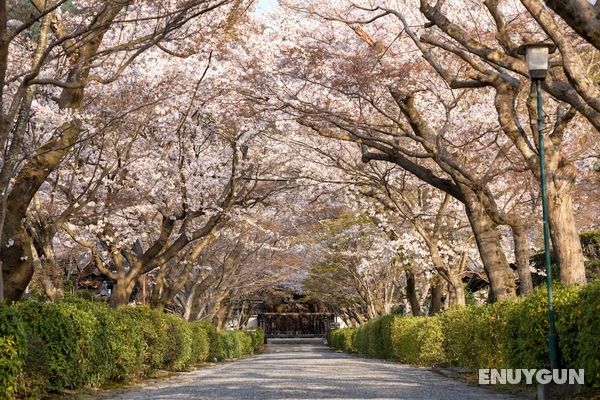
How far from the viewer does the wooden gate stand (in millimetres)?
71000

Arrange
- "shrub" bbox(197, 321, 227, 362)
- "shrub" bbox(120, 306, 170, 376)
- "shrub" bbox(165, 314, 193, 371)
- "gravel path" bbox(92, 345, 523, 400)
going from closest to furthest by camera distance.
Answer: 1. "gravel path" bbox(92, 345, 523, 400)
2. "shrub" bbox(120, 306, 170, 376)
3. "shrub" bbox(165, 314, 193, 371)
4. "shrub" bbox(197, 321, 227, 362)

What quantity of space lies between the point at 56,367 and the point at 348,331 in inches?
1286

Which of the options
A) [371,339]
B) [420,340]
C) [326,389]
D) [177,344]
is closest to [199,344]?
[177,344]

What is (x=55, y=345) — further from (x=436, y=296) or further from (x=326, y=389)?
(x=436, y=296)

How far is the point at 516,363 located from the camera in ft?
33.8

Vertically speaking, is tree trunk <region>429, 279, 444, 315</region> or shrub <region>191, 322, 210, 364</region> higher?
tree trunk <region>429, 279, 444, 315</region>

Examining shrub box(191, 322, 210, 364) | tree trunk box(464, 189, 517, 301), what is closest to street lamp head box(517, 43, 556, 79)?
tree trunk box(464, 189, 517, 301)

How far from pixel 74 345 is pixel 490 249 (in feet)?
26.0

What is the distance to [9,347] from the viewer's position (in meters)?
7.70

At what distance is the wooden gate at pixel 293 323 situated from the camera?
71000 mm

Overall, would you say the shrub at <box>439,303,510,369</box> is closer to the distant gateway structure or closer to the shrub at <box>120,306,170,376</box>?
the shrub at <box>120,306,170,376</box>

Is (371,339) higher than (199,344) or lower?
higher

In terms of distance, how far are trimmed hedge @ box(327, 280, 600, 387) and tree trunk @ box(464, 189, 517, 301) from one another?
0.59 metres

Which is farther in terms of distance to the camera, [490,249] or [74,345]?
[490,249]
